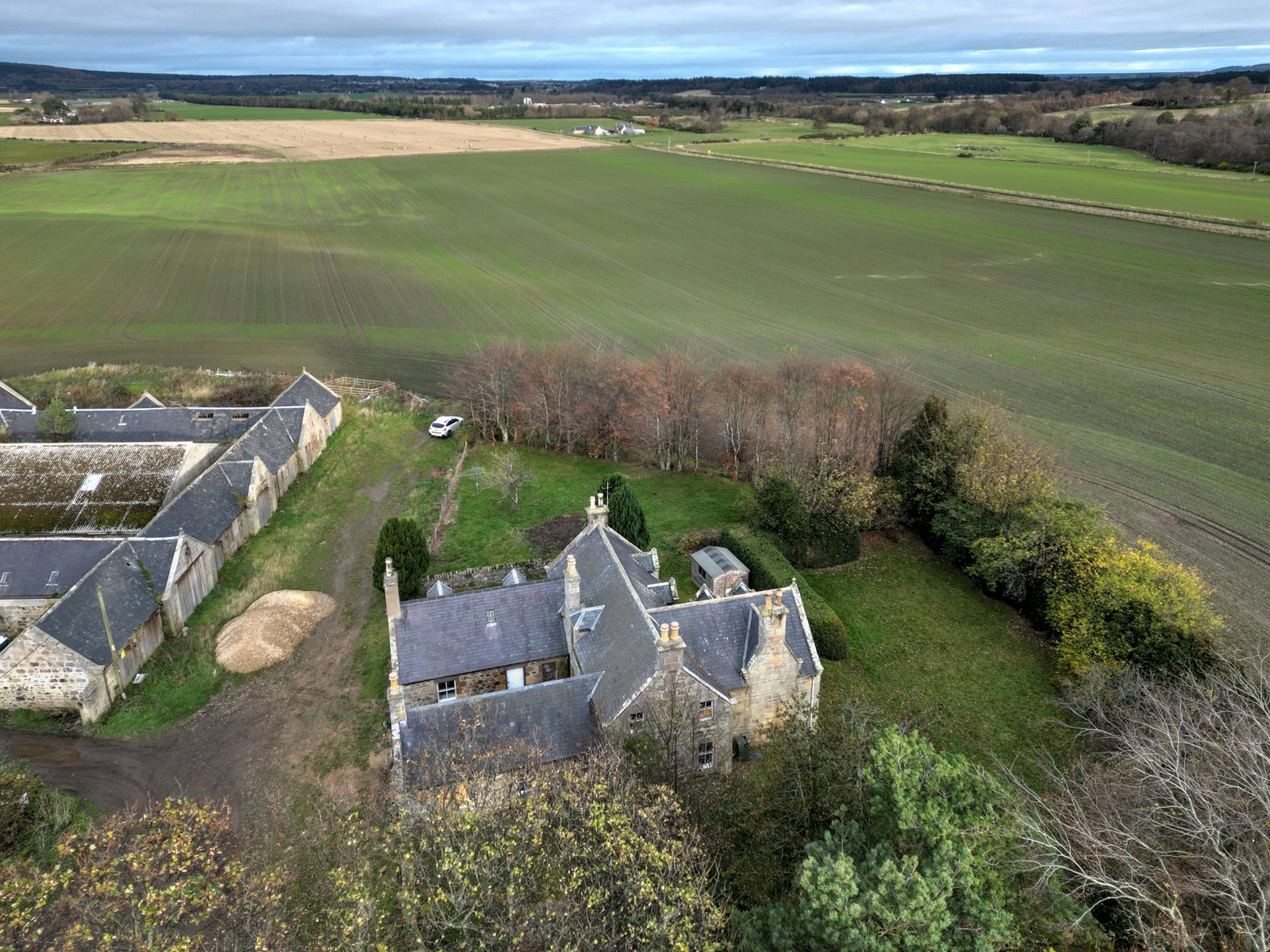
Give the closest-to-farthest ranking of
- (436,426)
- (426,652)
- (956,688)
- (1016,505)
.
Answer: (426,652), (956,688), (1016,505), (436,426)

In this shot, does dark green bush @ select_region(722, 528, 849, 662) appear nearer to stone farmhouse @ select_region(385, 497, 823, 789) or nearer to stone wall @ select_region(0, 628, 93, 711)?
stone farmhouse @ select_region(385, 497, 823, 789)

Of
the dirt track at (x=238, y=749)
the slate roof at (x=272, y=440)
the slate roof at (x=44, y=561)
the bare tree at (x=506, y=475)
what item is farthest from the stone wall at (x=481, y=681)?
the slate roof at (x=272, y=440)

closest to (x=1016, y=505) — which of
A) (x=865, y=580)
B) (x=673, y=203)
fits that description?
(x=865, y=580)

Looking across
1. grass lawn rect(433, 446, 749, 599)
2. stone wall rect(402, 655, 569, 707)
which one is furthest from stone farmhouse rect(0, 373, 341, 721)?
stone wall rect(402, 655, 569, 707)

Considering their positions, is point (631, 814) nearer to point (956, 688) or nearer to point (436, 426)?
point (956, 688)

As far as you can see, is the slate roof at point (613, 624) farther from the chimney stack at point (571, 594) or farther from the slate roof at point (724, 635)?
the slate roof at point (724, 635)

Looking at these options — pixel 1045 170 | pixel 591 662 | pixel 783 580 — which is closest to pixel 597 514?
pixel 591 662
